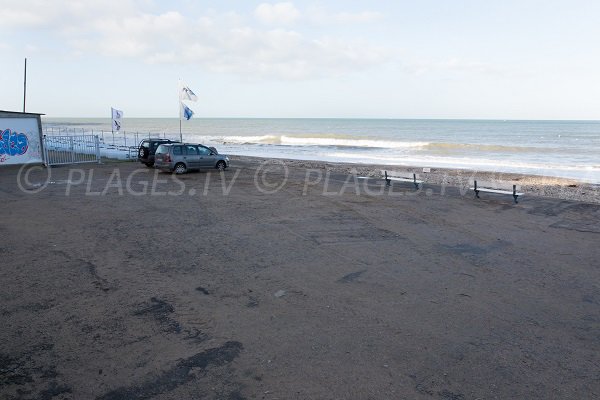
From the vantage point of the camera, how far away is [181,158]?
2177 cm

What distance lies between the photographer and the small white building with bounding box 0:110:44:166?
843 inches

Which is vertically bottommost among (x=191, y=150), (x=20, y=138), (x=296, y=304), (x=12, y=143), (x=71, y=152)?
(x=296, y=304)

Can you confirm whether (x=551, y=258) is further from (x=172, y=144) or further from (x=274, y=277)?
(x=172, y=144)

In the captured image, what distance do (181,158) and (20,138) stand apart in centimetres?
767

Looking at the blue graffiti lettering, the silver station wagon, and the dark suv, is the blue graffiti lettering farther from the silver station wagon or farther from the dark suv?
the silver station wagon

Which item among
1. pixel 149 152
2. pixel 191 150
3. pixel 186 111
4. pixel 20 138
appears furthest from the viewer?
pixel 186 111

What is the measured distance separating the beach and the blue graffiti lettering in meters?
10.5

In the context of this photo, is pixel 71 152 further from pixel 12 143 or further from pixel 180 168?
pixel 180 168

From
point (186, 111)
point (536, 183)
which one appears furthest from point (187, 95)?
point (536, 183)

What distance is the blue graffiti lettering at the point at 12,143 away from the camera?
21484mm

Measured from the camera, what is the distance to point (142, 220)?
11.6 meters

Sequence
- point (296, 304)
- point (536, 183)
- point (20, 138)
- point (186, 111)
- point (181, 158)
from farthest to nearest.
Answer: point (186, 111), point (536, 183), point (20, 138), point (181, 158), point (296, 304)

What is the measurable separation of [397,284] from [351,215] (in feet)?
17.9

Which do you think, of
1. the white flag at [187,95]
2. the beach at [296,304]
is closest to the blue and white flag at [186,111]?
the white flag at [187,95]
